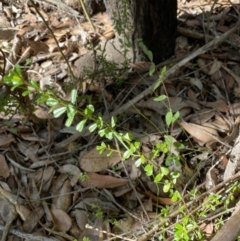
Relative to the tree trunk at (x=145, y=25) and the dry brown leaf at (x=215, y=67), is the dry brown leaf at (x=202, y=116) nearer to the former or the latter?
the dry brown leaf at (x=215, y=67)

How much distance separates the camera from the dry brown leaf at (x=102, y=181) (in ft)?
7.43

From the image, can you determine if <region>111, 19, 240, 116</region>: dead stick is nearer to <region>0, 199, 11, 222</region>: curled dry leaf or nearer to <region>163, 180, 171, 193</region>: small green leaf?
<region>163, 180, 171, 193</region>: small green leaf

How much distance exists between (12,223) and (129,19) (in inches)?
44.2

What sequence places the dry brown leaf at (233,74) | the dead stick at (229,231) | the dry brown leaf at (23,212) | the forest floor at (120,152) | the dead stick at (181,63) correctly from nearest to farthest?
1. the dead stick at (229,231)
2. the forest floor at (120,152)
3. the dry brown leaf at (23,212)
4. the dead stick at (181,63)
5. the dry brown leaf at (233,74)

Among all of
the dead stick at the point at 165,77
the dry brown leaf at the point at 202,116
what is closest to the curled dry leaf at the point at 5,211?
the dead stick at the point at 165,77

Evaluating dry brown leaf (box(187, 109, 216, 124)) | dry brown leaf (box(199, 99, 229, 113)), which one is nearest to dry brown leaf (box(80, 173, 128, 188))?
dry brown leaf (box(187, 109, 216, 124))

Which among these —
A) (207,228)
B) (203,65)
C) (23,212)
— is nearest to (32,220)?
(23,212)

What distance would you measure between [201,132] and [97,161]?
0.50 m

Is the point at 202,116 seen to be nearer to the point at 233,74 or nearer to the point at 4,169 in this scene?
the point at 233,74

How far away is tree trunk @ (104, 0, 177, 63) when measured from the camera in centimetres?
247

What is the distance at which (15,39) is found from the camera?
112 inches

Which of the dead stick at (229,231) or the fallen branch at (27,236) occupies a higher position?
the dead stick at (229,231)

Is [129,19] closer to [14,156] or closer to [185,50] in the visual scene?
[185,50]

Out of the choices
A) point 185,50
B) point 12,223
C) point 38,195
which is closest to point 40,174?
point 38,195
